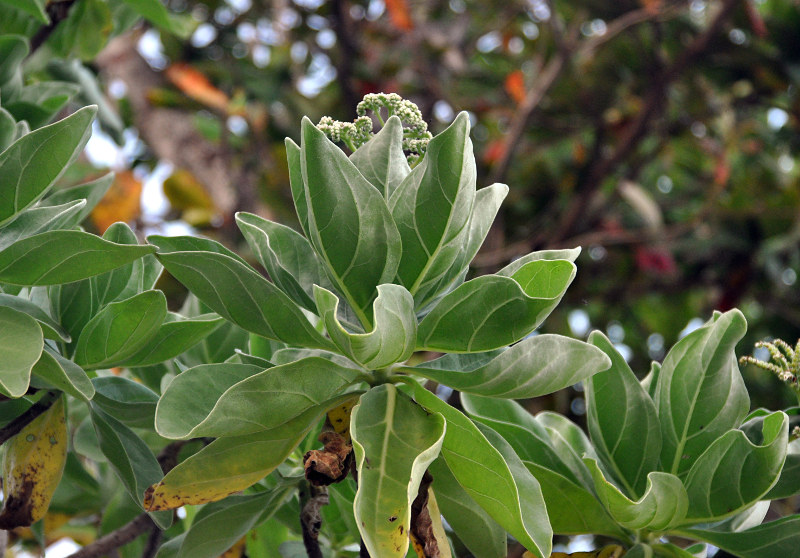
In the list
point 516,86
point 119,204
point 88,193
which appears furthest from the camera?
point 119,204

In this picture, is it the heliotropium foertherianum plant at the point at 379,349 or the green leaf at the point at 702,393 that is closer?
the heliotropium foertherianum plant at the point at 379,349

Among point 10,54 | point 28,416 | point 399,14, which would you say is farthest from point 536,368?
point 399,14

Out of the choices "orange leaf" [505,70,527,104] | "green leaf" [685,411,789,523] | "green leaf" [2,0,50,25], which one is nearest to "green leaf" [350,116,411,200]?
"green leaf" [685,411,789,523]

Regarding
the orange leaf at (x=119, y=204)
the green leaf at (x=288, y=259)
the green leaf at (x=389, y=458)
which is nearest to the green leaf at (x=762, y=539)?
the green leaf at (x=389, y=458)

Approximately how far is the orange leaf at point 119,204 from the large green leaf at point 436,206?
276 cm

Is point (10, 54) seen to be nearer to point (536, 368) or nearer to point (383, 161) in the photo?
point (383, 161)

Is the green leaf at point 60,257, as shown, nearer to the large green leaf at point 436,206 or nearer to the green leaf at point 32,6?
the large green leaf at point 436,206

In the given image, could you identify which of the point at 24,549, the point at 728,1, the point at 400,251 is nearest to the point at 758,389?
the point at 728,1

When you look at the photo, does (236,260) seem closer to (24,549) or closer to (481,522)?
(481,522)

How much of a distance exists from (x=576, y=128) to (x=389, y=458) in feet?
9.06

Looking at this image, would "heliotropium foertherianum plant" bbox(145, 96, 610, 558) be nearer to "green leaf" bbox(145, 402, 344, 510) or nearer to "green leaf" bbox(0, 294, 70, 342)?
"green leaf" bbox(145, 402, 344, 510)

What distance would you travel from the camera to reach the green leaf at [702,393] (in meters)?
0.82

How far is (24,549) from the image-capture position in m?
1.67

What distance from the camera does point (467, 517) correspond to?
0.79 meters
